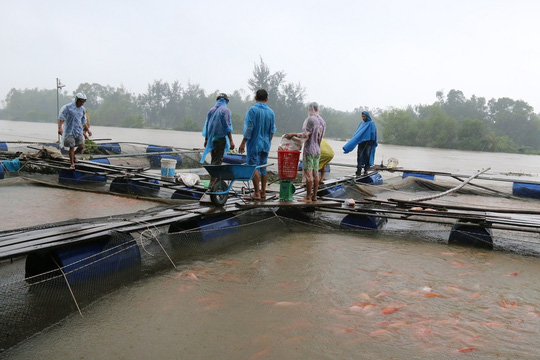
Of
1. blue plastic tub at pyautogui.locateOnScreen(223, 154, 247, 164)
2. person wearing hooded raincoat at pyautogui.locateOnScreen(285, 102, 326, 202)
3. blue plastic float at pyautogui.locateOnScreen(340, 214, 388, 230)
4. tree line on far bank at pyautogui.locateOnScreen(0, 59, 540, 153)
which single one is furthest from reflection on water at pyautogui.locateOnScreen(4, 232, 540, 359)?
tree line on far bank at pyautogui.locateOnScreen(0, 59, 540, 153)

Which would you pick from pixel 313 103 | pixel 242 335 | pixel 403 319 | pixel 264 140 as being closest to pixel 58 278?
pixel 242 335

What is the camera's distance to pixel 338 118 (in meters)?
82.4

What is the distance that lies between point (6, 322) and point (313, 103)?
5264 millimetres

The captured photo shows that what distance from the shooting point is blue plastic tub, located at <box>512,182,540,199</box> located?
12.4 meters

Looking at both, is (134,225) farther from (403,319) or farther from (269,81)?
(269,81)

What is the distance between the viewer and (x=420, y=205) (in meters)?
7.21

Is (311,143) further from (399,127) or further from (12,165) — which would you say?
(399,127)

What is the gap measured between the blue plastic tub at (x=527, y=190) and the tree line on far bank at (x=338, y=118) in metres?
46.2

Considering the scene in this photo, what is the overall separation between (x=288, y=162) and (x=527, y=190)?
29.1 ft

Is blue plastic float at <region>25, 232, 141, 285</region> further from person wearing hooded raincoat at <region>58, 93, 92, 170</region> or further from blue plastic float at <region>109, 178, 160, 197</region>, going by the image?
person wearing hooded raincoat at <region>58, 93, 92, 170</region>

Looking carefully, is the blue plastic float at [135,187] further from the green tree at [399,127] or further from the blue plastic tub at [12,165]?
the green tree at [399,127]

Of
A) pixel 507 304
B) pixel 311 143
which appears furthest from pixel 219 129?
pixel 507 304

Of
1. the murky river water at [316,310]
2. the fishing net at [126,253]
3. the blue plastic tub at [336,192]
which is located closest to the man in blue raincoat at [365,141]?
the blue plastic tub at [336,192]

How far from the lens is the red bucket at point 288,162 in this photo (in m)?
7.00
